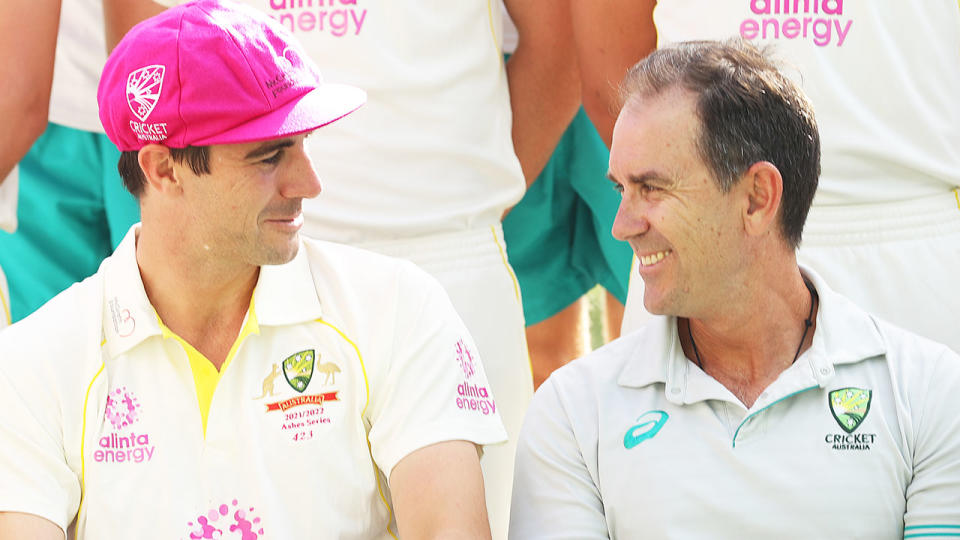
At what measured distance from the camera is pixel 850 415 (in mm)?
2693

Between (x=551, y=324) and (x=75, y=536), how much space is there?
2210mm

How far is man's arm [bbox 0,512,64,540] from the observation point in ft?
8.88

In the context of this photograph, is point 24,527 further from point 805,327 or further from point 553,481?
point 805,327

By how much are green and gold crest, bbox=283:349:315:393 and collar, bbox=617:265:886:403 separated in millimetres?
649

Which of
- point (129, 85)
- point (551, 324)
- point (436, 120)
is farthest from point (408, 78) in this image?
point (551, 324)

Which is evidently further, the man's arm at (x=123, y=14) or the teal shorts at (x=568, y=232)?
the teal shorts at (x=568, y=232)

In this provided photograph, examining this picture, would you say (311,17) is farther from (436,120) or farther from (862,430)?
(862,430)

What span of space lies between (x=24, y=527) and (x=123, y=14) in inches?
61.9

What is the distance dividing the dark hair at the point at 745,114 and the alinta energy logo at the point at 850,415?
14.4 inches

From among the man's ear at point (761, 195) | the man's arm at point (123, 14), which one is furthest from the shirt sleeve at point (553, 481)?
the man's arm at point (123, 14)

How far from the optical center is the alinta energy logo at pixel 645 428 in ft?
9.11

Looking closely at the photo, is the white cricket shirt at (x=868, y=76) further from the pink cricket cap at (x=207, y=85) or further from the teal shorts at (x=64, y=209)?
the teal shorts at (x=64, y=209)

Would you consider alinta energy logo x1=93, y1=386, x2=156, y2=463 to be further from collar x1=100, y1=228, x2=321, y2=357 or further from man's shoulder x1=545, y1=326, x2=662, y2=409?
man's shoulder x1=545, y1=326, x2=662, y2=409

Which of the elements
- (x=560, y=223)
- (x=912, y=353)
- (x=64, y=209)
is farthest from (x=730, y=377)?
(x=64, y=209)
